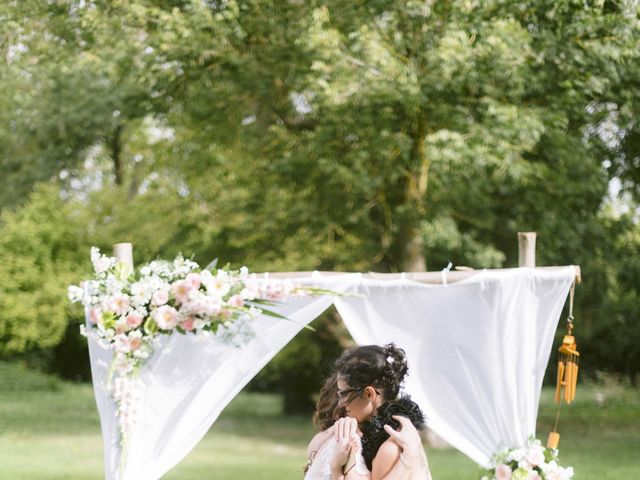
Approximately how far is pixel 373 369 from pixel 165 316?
131 centimetres

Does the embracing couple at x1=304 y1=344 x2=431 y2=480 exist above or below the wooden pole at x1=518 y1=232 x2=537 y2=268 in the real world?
below

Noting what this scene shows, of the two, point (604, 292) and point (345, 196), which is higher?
point (345, 196)

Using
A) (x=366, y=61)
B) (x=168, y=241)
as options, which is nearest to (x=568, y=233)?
(x=366, y=61)

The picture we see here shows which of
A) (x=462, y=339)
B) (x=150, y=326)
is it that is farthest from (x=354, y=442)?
(x=462, y=339)

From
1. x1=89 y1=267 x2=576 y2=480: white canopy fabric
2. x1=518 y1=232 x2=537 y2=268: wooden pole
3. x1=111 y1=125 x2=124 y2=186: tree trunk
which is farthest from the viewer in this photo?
x1=111 y1=125 x2=124 y2=186: tree trunk

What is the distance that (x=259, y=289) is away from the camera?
15.1 feet

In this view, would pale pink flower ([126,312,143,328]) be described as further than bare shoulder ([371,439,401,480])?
Yes

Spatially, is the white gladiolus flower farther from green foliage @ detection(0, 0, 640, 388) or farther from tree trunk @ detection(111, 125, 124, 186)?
tree trunk @ detection(111, 125, 124, 186)

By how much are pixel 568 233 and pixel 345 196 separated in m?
2.73

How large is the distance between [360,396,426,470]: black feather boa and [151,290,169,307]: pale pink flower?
137 cm

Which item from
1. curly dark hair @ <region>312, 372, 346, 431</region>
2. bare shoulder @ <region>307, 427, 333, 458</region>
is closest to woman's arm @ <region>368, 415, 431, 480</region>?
bare shoulder @ <region>307, 427, 333, 458</region>

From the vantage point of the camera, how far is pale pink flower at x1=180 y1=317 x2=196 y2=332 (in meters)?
4.56

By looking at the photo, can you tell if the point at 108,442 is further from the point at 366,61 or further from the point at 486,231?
the point at 486,231

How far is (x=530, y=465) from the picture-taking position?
4762 mm
